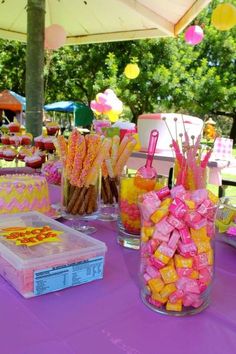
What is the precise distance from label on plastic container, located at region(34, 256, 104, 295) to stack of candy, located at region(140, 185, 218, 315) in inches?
4.6

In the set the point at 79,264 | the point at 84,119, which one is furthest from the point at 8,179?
the point at 84,119

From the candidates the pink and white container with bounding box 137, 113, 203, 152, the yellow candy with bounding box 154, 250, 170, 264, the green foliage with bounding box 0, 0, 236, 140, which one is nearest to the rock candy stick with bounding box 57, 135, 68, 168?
the yellow candy with bounding box 154, 250, 170, 264

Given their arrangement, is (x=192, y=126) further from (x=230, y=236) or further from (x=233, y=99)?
(x=233, y=99)

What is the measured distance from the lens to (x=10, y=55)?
12.3m

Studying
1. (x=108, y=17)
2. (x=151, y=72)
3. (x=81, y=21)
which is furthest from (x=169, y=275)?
(x=151, y=72)

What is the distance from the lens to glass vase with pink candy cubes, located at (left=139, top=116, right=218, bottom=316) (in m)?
0.60

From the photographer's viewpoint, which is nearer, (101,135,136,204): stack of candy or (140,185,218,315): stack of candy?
(140,185,218,315): stack of candy

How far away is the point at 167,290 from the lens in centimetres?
60

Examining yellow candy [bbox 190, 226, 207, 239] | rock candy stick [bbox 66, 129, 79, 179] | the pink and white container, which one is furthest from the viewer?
the pink and white container

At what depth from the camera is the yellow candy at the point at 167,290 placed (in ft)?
1.97

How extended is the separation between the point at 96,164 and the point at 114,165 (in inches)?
5.7

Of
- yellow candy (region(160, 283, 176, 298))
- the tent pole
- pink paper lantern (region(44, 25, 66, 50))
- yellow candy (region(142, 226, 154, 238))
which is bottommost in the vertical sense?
yellow candy (region(160, 283, 176, 298))

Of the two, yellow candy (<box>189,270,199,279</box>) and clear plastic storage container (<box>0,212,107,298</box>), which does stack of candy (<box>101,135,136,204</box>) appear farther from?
yellow candy (<box>189,270,199,279</box>)

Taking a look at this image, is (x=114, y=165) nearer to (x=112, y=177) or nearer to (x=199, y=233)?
(x=112, y=177)
